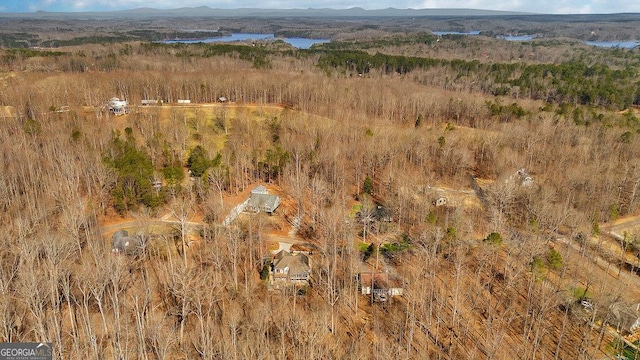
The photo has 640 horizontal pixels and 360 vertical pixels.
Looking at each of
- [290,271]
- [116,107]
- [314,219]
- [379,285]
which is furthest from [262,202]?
[116,107]

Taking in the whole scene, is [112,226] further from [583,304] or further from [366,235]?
[583,304]

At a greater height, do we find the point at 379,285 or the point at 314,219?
the point at 314,219

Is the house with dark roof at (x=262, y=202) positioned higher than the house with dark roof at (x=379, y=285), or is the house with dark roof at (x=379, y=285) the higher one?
the house with dark roof at (x=262, y=202)

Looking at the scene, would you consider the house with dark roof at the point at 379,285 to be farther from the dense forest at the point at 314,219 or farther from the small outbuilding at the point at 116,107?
the small outbuilding at the point at 116,107

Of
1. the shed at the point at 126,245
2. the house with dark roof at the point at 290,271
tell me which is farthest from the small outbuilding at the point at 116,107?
the house with dark roof at the point at 290,271

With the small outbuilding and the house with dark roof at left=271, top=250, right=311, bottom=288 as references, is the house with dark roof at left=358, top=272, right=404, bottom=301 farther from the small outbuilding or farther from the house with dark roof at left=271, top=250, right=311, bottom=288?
the small outbuilding

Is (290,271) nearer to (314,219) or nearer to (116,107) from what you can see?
Answer: (314,219)
